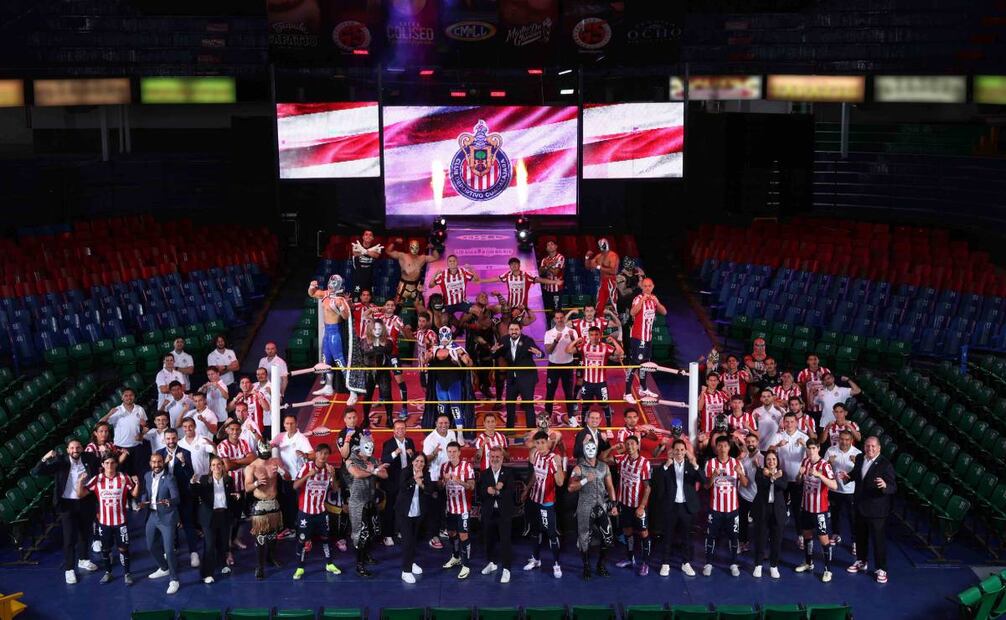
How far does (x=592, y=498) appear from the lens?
45.9 feet

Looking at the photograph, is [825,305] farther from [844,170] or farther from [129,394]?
[129,394]

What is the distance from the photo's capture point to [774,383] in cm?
1677

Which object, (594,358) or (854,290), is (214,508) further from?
(854,290)

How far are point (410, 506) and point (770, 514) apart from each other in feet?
Answer: 13.3

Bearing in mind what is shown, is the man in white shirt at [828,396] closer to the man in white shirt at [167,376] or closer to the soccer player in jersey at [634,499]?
the soccer player in jersey at [634,499]

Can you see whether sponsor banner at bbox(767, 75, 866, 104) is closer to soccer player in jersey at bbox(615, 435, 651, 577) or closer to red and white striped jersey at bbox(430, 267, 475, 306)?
red and white striped jersey at bbox(430, 267, 475, 306)

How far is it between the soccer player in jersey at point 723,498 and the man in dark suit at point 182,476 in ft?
19.1

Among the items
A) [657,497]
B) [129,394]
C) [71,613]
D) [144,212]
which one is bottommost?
[71,613]

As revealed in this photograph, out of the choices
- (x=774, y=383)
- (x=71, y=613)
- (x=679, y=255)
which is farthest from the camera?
(x=679, y=255)

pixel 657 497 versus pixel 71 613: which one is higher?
pixel 657 497

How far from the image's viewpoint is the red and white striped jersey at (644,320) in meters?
17.3

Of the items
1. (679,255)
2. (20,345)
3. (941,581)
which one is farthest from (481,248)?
(941,581)

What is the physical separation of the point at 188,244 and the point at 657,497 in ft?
46.5

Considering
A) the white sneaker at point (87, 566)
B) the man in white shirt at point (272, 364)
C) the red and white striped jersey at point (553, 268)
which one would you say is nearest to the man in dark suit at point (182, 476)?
the white sneaker at point (87, 566)
